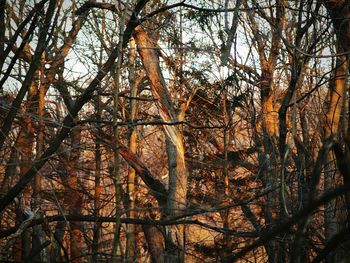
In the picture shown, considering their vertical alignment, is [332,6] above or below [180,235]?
above

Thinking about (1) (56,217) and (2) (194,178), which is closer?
(1) (56,217)

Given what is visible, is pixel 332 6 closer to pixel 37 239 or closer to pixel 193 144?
pixel 37 239

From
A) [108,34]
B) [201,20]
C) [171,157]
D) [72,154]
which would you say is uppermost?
[108,34]

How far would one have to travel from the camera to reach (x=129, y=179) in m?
13.5

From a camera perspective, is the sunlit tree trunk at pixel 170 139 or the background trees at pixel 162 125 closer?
the background trees at pixel 162 125

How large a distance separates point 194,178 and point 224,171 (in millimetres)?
1466

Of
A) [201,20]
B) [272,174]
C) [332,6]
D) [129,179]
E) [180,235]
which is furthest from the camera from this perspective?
[129,179]

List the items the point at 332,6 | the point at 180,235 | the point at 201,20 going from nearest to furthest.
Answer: the point at 332,6 → the point at 180,235 → the point at 201,20

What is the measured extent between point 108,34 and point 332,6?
9.36 m

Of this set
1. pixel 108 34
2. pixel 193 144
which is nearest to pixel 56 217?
pixel 108 34

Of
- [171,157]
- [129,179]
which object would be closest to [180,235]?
[171,157]

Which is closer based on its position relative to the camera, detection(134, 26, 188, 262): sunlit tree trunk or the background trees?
the background trees

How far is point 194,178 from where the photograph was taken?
1544 centimetres

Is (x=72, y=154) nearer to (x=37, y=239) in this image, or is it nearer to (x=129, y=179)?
(x=129, y=179)
